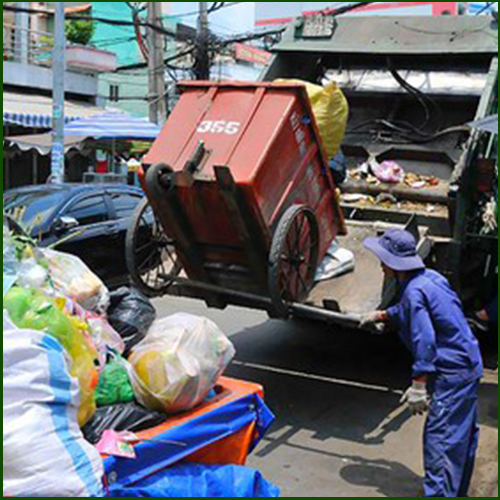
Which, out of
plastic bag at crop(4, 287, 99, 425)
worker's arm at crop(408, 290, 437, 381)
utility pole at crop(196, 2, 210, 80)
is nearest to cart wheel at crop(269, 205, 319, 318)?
worker's arm at crop(408, 290, 437, 381)

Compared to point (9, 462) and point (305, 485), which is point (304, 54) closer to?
point (305, 485)

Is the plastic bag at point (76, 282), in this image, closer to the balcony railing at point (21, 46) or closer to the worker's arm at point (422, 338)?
the worker's arm at point (422, 338)

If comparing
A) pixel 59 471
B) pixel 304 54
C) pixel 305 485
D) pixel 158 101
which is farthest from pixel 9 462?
pixel 158 101

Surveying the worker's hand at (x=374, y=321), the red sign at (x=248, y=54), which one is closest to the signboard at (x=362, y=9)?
the red sign at (x=248, y=54)

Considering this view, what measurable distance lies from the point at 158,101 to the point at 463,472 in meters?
12.8

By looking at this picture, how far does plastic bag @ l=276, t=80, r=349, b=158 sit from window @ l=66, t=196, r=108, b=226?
3.28 meters

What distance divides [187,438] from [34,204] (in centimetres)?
536

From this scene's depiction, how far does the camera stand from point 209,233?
5102 mm

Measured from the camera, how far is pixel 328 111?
5.50 m

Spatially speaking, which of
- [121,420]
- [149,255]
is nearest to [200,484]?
[121,420]

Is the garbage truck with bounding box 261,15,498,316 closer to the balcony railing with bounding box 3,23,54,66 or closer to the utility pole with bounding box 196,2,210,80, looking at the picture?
the utility pole with bounding box 196,2,210,80

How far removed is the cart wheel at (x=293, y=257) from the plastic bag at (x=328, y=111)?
0.80 m

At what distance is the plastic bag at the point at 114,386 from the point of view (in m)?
2.85

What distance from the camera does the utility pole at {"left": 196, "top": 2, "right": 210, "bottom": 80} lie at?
51.5 feet
